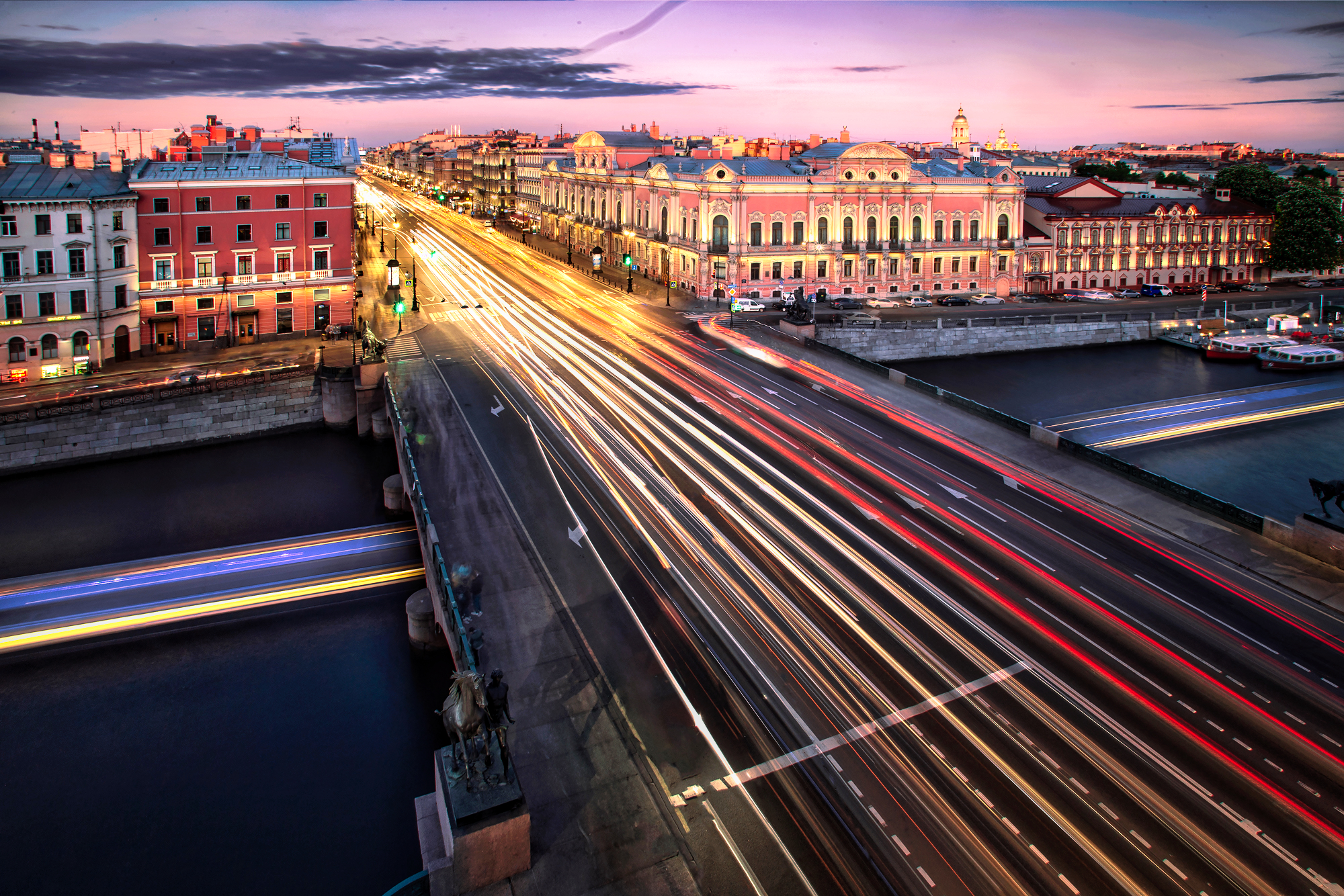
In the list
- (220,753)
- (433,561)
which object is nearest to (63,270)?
(220,753)

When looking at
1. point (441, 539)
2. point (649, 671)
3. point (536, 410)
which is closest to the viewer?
point (649, 671)

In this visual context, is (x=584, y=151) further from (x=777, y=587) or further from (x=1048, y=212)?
(x=777, y=587)

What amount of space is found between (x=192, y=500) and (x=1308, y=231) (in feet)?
337

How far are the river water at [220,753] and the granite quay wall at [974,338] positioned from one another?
40119 millimetres

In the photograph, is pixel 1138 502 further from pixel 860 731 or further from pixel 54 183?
pixel 54 183

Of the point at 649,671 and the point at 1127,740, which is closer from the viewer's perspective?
the point at 1127,740

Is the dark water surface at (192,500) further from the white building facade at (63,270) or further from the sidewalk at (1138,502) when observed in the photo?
the sidewalk at (1138,502)

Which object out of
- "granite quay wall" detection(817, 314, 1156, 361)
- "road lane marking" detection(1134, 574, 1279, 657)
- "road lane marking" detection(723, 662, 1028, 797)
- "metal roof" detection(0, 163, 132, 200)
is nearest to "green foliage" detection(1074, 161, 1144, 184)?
"granite quay wall" detection(817, 314, 1156, 361)

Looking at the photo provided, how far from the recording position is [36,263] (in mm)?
41406

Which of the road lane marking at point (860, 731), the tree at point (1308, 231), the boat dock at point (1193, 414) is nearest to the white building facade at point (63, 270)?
the road lane marking at point (860, 731)

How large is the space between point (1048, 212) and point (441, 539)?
7361 centimetres

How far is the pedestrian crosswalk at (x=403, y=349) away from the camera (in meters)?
47.3

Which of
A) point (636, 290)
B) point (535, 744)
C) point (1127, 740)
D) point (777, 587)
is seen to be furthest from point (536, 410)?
point (636, 290)

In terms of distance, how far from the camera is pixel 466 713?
13.0 m
